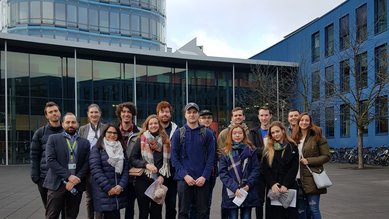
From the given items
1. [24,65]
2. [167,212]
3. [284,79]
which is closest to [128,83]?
[24,65]

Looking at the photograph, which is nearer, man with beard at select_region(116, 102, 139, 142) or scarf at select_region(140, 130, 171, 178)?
scarf at select_region(140, 130, 171, 178)

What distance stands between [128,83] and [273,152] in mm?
29051

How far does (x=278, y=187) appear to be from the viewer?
20.4 feet

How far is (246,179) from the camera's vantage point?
20.6ft

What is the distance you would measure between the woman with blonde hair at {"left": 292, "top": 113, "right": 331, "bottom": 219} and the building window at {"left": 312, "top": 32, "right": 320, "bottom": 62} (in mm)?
30275

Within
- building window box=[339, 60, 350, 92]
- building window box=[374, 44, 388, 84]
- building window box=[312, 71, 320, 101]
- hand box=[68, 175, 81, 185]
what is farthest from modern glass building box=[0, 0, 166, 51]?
hand box=[68, 175, 81, 185]

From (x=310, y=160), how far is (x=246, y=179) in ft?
3.28

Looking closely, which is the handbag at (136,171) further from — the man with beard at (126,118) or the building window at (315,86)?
the building window at (315,86)

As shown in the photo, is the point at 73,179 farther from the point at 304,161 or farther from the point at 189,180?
the point at 304,161

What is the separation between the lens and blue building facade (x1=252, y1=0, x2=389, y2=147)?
84.4ft

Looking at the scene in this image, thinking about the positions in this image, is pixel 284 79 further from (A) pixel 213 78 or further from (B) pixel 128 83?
(B) pixel 128 83

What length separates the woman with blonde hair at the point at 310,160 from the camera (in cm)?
646

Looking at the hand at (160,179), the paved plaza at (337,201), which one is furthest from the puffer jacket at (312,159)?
the paved plaza at (337,201)

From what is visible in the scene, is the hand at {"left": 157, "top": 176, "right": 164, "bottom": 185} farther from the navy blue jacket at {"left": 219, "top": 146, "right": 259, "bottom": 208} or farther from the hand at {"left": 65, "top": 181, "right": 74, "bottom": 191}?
the hand at {"left": 65, "top": 181, "right": 74, "bottom": 191}
